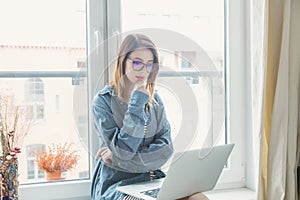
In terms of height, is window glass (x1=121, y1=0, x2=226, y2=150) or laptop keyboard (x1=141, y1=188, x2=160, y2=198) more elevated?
window glass (x1=121, y1=0, x2=226, y2=150)

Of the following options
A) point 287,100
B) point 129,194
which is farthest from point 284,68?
point 129,194

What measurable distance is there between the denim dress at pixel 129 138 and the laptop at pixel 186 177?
7cm

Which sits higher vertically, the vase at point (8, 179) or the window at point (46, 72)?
the window at point (46, 72)

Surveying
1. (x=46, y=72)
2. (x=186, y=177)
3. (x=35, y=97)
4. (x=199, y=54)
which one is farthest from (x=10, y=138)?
(x=199, y=54)

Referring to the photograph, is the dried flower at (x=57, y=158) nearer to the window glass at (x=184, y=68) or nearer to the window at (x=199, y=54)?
the window at (x=199, y=54)

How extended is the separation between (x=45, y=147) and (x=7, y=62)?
396 millimetres

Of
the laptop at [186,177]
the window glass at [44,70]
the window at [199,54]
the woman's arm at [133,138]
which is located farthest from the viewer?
the window glass at [44,70]

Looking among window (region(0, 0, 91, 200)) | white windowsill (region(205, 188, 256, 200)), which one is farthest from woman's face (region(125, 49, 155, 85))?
white windowsill (region(205, 188, 256, 200))

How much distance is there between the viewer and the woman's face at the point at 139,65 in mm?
1565

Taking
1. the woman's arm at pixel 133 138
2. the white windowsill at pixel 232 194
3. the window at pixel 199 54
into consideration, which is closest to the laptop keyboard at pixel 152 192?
the woman's arm at pixel 133 138

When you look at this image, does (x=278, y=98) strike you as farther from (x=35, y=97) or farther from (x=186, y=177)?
(x=35, y=97)

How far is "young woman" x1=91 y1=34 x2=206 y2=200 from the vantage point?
155 cm

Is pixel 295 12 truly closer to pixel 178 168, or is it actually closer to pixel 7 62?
pixel 178 168

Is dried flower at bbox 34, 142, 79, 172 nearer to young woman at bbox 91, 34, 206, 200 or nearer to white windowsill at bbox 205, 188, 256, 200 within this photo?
young woman at bbox 91, 34, 206, 200
